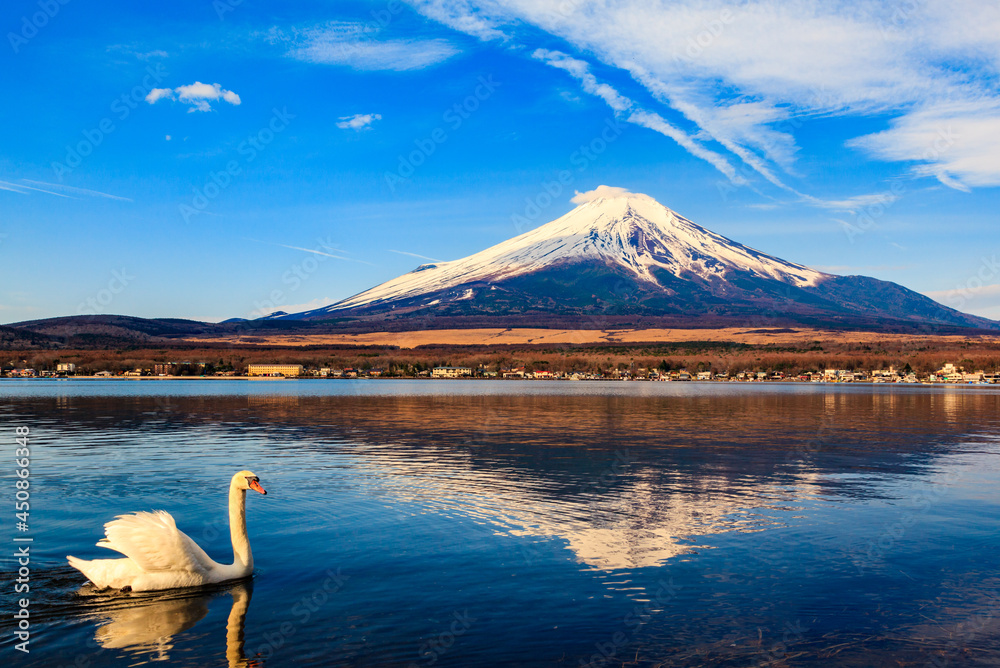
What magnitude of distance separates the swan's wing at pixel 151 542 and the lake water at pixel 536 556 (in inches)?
20.5

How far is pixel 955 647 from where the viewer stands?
911 cm

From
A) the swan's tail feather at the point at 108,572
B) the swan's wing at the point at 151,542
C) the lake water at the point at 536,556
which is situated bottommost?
the lake water at the point at 536,556

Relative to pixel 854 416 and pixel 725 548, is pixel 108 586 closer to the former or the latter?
pixel 725 548

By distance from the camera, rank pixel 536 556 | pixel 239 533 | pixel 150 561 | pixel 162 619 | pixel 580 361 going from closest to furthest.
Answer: pixel 162 619 → pixel 150 561 → pixel 239 533 → pixel 536 556 → pixel 580 361

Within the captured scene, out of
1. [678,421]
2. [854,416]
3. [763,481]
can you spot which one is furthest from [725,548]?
[854,416]

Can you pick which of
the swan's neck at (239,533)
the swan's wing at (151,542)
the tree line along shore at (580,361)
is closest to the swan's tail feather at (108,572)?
the swan's wing at (151,542)

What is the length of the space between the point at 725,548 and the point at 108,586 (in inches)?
423

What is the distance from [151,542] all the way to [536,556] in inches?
253

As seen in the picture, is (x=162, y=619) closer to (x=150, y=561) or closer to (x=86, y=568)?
(x=150, y=561)

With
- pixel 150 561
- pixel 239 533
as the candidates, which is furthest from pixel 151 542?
pixel 239 533

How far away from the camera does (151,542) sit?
1088cm

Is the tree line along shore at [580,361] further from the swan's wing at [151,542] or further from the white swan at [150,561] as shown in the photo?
the swan's wing at [151,542]

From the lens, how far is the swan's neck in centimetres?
1177

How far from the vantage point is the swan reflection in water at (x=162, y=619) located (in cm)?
894
